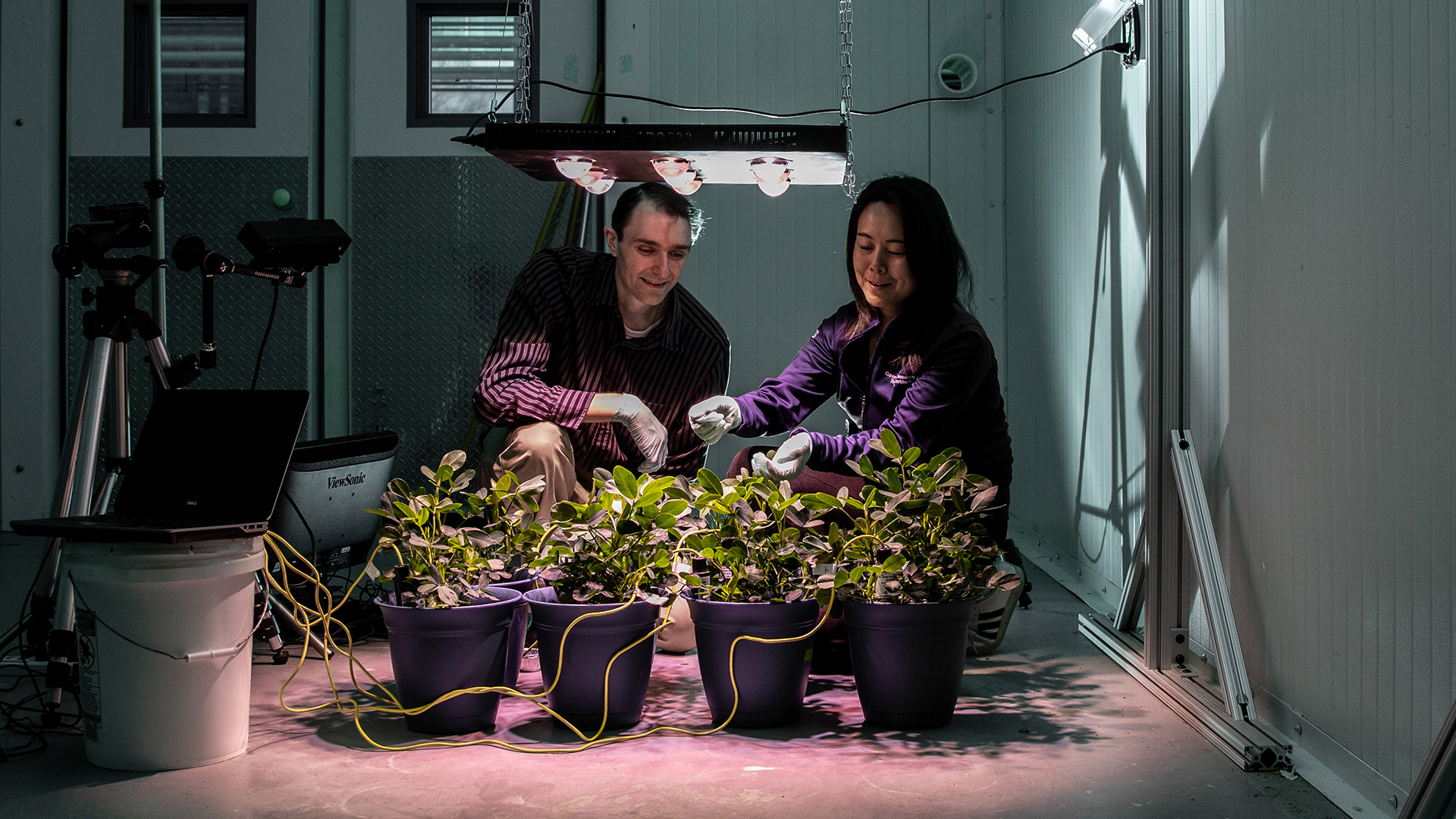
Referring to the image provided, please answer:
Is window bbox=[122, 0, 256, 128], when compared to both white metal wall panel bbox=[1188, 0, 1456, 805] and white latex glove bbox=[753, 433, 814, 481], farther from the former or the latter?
white metal wall panel bbox=[1188, 0, 1456, 805]

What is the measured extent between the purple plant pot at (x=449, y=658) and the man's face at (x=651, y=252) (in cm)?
112

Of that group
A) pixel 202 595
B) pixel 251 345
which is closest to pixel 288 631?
pixel 202 595

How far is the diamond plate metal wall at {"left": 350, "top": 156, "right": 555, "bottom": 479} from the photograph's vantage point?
4035 mm

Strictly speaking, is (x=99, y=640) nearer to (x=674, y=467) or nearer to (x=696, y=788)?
(x=696, y=788)

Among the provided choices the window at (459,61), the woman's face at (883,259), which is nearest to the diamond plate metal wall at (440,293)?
the window at (459,61)

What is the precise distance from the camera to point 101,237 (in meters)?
2.15

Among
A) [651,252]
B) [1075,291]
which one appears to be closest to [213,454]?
[651,252]

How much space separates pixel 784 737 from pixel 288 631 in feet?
4.53

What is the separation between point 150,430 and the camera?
192cm

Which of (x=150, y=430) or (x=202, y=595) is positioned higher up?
(x=150, y=430)

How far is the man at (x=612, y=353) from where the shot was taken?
8.25ft

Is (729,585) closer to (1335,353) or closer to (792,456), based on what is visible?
(792,456)

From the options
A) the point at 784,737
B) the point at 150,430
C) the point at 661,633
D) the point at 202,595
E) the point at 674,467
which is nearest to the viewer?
the point at 202,595

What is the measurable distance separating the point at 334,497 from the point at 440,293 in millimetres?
1511
